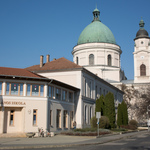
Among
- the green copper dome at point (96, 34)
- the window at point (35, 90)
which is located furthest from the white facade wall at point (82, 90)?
the green copper dome at point (96, 34)

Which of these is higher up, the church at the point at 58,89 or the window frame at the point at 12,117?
the church at the point at 58,89

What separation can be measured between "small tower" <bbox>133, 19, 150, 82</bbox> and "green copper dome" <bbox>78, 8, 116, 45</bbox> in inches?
451

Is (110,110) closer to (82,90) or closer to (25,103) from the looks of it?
(82,90)

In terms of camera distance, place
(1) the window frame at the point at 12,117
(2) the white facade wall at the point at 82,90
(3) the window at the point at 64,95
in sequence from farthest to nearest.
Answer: (2) the white facade wall at the point at 82,90
(3) the window at the point at 64,95
(1) the window frame at the point at 12,117

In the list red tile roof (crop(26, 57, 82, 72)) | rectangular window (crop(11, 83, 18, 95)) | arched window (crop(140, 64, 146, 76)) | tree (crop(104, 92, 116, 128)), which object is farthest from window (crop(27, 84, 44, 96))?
arched window (crop(140, 64, 146, 76))

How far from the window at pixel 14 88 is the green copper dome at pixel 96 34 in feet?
142

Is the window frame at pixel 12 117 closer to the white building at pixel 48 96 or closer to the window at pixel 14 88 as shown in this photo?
the white building at pixel 48 96

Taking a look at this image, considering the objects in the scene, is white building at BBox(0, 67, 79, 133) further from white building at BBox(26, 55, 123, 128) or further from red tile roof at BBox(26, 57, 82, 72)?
red tile roof at BBox(26, 57, 82, 72)

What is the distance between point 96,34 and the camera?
7181cm

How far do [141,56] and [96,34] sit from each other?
17.7 m

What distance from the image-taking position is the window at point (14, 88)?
2997 cm

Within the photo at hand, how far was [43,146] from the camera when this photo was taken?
1781 centimetres

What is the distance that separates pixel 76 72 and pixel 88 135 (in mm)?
14452

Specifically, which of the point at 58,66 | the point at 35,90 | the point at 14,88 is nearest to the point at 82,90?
the point at 58,66
